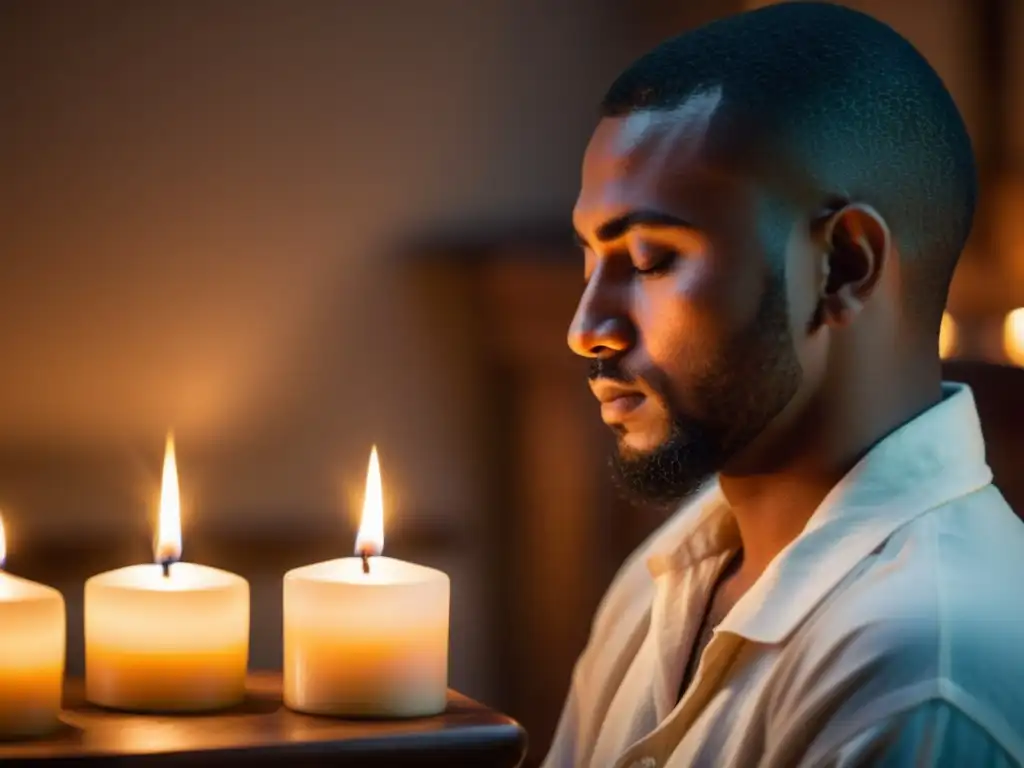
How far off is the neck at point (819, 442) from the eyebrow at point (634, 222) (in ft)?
0.42

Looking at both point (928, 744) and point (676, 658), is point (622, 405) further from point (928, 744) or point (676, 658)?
point (928, 744)

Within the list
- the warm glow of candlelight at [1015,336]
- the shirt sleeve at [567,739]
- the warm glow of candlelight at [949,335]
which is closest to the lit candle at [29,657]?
the shirt sleeve at [567,739]

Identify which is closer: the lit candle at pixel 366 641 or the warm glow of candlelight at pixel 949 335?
the lit candle at pixel 366 641

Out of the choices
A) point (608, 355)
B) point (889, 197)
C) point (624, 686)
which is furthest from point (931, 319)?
point (624, 686)

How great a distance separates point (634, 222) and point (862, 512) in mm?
212

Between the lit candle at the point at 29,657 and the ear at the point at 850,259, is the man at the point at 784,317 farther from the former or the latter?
the lit candle at the point at 29,657

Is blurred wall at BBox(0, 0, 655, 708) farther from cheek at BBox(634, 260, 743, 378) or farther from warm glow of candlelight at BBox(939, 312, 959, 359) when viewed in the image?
cheek at BBox(634, 260, 743, 378)

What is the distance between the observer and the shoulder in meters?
0.77

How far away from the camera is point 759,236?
90cm

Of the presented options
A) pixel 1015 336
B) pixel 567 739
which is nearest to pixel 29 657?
pixel 567 739

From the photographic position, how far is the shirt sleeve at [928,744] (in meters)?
0.75

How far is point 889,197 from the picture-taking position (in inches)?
36.5

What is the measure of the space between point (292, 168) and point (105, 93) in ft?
0.69

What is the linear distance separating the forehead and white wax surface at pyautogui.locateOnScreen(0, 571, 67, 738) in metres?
0.39
